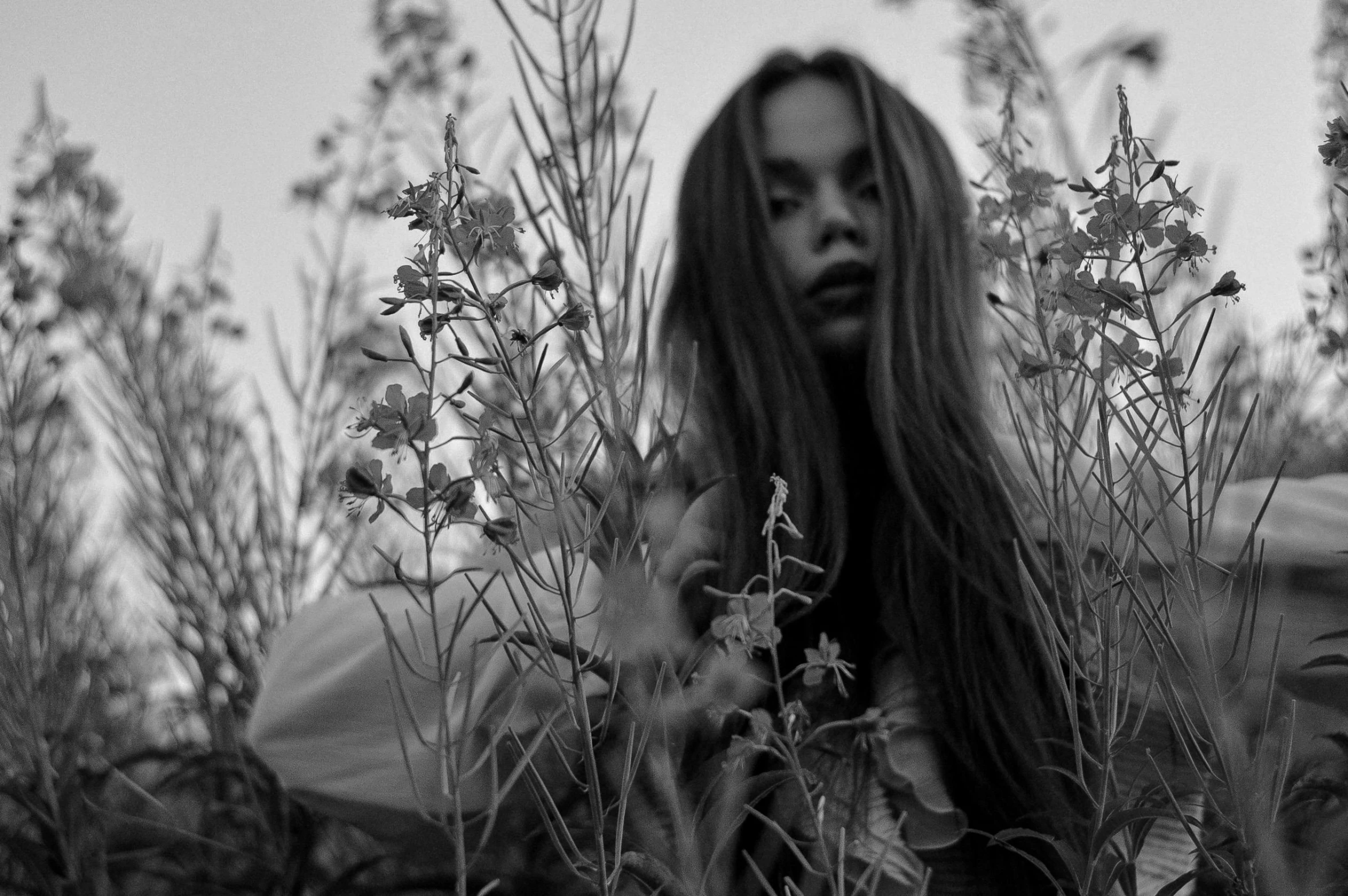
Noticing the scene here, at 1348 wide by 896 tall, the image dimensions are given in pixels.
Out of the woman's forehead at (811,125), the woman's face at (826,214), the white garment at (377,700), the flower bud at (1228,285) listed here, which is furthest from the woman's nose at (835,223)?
the flower bud at (1228,285)

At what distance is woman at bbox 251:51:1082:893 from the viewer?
1.47 meters

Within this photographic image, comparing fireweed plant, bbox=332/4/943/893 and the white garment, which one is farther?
the white garment

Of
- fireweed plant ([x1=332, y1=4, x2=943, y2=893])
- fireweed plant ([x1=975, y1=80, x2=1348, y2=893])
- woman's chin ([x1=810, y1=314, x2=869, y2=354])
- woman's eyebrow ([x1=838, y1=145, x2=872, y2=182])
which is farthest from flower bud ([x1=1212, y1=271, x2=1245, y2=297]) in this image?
woman's eyebrow ([x1=838, y1=145, x2=872, y2=182])

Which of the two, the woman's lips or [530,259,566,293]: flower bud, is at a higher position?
the woman's lips

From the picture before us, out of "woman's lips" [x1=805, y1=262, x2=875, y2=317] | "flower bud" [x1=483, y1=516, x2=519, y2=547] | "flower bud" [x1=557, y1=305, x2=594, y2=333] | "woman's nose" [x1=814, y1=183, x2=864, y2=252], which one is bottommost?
"flower bud" [x1=483, y1=516, x2=519, y2=547]

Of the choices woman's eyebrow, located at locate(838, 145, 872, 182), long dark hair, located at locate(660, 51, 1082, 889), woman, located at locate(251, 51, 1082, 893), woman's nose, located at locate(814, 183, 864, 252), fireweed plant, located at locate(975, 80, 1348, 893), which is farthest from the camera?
woman's eyebrow, located at locate(838, 145, 872, 182)

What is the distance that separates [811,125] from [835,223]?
0.98 feet

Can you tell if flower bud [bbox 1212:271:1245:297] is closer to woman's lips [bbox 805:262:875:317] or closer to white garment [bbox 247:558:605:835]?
white garment [bbox 247:558:605:835]

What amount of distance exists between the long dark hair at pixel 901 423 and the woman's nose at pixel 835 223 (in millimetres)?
58

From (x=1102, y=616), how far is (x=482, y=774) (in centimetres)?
67

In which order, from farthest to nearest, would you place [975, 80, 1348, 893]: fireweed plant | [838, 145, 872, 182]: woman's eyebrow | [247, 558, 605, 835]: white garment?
[838, 145, 872, 182]: woman's eyebrow, [247, 558, 605, 835]: white garment, [975, 80, 1348, 893]: fireweed plant

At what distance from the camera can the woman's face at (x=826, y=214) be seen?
2025 millimetres

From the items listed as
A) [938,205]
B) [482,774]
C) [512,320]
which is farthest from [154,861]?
[938,205]

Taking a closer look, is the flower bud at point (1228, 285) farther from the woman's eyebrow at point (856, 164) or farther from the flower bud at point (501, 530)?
the woman's eyebrow at point (856, 164)
